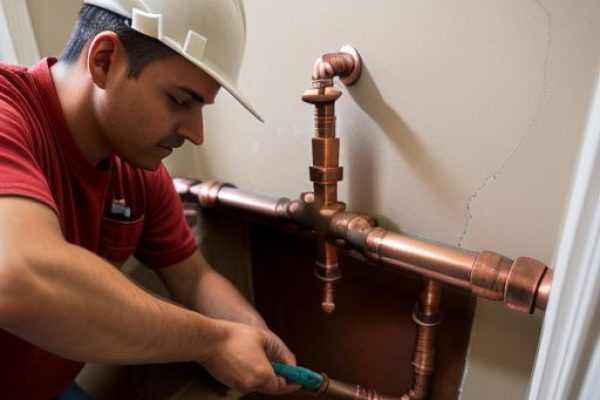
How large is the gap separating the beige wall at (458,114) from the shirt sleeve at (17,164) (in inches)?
17.7

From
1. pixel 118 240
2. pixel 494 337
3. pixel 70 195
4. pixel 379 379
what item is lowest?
pixel 379 379

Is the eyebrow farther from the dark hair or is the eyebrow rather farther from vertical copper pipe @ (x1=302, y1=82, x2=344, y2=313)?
vertical copper pipe @ (x1=302, y1=82, x2=344, y2=313)

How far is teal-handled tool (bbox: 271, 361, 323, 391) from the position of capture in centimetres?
67

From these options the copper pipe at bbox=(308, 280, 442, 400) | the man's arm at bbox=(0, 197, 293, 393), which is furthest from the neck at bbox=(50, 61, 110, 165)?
the copper pipe at bbox=(308, 280, 442, 400)

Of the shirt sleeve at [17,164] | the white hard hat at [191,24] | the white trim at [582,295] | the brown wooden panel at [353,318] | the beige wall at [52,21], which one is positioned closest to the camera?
the white trim at [582,295]

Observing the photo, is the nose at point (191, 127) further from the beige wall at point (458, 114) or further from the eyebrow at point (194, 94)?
the beige wall at point (458, 114)

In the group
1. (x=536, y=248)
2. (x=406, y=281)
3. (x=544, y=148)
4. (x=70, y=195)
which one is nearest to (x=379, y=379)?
(x=406, y=281)

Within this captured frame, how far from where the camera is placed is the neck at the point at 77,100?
560 mm

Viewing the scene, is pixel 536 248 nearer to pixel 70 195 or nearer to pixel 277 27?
pixel 277 27

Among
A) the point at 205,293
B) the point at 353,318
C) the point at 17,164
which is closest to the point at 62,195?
the point at 17,164

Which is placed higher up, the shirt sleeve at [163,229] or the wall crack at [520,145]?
the wall crack at [520,145]

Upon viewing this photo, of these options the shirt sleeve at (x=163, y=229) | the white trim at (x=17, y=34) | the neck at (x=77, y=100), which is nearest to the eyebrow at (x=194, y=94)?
the neck at (x=77, y=100)

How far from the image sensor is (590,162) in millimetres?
265

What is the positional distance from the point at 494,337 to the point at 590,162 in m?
0.49
